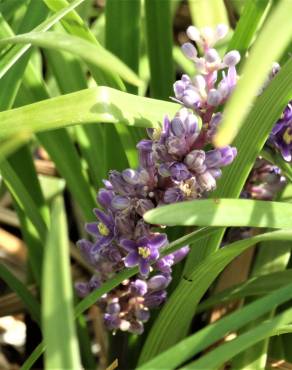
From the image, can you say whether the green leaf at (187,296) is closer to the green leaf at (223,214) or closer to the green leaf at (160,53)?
the green leaf at (223,214)

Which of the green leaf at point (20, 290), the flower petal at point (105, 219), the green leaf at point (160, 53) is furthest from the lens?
the green leaf at point (160, 53)

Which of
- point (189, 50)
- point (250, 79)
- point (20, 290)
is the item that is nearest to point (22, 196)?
point (20, 290)

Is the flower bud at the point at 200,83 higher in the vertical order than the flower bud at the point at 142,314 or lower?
higher

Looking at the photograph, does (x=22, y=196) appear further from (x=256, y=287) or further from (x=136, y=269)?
(x=256, y=287)

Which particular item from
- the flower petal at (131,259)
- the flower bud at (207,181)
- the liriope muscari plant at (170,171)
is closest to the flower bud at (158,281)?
the liriope muscari plant at (170,171)

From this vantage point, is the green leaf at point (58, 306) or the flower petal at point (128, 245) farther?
the flower petal at point (128, 245)

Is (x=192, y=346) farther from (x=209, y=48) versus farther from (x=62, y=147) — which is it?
(x=62, y=147)
